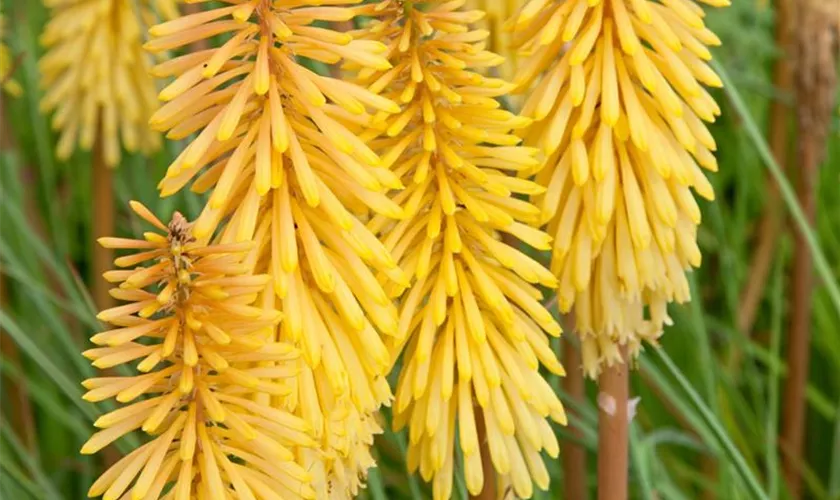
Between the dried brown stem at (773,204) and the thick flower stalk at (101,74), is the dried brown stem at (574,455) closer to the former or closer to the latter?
the dried brown stem at (773,204)

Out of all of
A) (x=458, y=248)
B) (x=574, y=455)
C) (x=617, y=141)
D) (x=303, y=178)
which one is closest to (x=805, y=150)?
(x=574, y=455)

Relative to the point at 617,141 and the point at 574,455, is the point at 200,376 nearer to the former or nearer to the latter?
the point at 617,141

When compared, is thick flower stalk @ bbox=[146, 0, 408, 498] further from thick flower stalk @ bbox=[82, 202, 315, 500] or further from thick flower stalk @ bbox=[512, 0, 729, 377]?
thick flower stalk @ bbox=[512, 0, 729, 377]

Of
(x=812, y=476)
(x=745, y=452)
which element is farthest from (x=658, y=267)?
(x=812, y=476)

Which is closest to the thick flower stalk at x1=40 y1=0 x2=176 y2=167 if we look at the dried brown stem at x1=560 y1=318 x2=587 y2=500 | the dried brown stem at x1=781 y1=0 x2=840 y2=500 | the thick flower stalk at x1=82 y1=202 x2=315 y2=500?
the dried brown stem at x1=560 y1=318 x2=587 y2=500

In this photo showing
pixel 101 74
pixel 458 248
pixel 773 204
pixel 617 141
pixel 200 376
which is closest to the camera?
pixel 200 376

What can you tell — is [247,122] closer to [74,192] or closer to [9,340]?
[9,340]
